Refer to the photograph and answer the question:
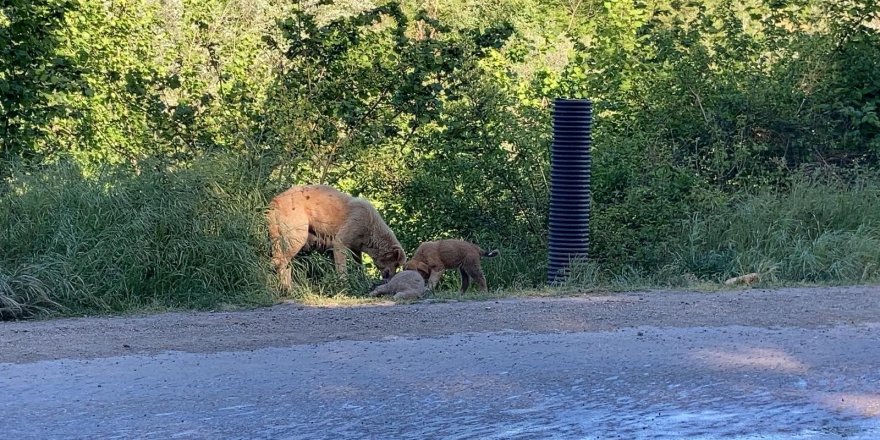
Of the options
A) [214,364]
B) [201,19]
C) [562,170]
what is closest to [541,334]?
[214,364]

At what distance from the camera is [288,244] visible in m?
10.8

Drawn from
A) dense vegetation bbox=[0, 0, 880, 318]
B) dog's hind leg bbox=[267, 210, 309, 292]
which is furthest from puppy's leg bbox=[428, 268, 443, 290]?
dog's hind leg bbox=[267, 210, 309, 292]

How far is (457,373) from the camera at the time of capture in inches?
267

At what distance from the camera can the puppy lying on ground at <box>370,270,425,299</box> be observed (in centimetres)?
1014

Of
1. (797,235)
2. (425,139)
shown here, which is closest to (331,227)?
(425,139)

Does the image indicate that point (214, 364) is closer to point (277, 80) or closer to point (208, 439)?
point (208, 439)

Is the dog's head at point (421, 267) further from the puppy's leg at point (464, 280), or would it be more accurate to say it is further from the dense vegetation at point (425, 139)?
the dense vegetation at point (425, 139)

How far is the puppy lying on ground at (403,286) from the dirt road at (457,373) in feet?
3.73

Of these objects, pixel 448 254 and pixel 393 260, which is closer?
pixel 448 254

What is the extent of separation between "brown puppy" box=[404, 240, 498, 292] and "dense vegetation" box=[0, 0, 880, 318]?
0.55 metres

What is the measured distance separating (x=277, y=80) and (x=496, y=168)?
2850 millimetres

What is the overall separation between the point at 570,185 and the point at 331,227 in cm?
257

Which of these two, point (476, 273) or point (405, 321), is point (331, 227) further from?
point (405, 321)

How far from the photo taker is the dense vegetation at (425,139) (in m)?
10.4
